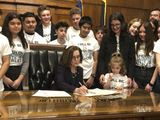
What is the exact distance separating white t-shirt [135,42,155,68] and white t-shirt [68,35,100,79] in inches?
22.4

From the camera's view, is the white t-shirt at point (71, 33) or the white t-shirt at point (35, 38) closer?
the white t-shirt at point (35, 38)

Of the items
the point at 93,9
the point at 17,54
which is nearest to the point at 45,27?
the point at 17,54

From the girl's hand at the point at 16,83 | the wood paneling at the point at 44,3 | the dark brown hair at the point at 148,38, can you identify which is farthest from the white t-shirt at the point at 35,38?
the wood paneling at the point at 44,3

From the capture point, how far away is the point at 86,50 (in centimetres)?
390

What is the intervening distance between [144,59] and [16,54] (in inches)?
56.4

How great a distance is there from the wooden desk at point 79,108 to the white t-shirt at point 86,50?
4.98 ft

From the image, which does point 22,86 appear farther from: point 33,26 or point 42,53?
point 33,26

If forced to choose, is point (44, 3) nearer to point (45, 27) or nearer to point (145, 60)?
point (45, 27)

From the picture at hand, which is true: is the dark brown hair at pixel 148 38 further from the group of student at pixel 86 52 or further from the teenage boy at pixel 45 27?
the teenage boy at pixel 45 27

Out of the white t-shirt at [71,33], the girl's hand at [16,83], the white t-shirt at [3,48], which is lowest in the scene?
the girl's hand at [16,83]

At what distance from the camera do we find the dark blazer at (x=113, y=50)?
3748 mm

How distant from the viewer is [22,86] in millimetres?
3381

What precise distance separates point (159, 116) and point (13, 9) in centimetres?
470

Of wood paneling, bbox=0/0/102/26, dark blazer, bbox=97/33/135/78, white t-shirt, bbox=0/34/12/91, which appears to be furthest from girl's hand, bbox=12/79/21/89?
wood paneling, bbox=0/0/102/26
